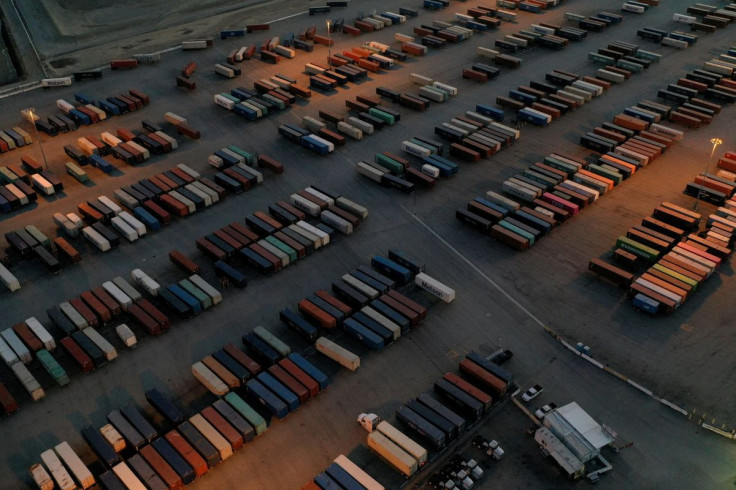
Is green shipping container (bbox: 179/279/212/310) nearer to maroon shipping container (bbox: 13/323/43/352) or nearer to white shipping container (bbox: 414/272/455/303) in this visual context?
maroon shipping container (bbox: 13/323/43/352)

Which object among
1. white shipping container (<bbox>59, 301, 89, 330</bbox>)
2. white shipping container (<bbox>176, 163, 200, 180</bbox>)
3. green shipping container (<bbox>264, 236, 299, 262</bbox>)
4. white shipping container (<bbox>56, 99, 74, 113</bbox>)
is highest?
white shipping container (<bbox>56, 99, 74, 113</bbox>)

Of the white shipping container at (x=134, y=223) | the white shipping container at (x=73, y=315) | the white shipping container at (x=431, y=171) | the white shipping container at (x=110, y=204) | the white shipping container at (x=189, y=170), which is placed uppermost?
the white shipping container at (x=431, y=171)

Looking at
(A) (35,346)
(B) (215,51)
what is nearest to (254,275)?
(A) (35,346)

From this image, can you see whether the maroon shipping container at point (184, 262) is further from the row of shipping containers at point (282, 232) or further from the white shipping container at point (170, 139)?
the white shipping container at point (170, 139)

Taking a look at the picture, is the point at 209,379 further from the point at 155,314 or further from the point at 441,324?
the point at 441,324

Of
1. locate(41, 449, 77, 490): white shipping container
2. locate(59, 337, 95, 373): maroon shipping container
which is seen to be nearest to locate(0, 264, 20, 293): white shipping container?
locate(59, 337, 95, 373): maroon shipping container

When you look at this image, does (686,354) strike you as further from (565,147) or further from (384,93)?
(384,93)

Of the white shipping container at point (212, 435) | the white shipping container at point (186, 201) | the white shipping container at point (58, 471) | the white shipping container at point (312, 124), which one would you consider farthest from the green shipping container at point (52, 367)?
the white shipping container at point (312, 124)

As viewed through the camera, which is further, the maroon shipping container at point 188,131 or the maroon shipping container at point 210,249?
the maroon shipping container at point 188,131
